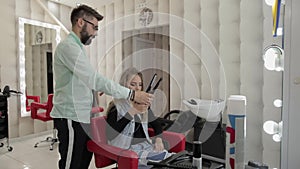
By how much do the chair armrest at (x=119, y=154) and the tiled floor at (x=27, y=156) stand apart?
46.1 inches

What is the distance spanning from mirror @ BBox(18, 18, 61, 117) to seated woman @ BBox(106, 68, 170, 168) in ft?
8.17

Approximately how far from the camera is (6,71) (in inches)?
125

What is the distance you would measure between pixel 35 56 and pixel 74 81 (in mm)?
2586

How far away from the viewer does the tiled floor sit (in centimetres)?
239

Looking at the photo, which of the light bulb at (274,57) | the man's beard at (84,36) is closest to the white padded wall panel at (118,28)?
the man's beard at (84,36)

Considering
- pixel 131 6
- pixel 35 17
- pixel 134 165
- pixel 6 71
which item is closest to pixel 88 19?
pixel 134 165

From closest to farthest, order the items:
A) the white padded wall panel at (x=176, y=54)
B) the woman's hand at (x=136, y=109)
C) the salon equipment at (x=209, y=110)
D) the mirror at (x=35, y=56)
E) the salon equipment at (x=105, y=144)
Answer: the salon equipment at (x=105, y=144) → the woman's hand at (x=136, y=109) → the salon equipment at (x=209, y=110) → the white padded wall panel at (x=176, y=54) → the mirror at (x=35, y=56)

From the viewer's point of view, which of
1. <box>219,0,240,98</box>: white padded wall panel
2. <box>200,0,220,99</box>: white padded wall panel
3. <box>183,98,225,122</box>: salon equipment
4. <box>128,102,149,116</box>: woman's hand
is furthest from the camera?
<box>200,0,220,99</box>: white padded wall panel

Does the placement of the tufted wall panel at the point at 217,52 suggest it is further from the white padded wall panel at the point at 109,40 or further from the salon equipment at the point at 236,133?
the salon equipment at the point at 236,133

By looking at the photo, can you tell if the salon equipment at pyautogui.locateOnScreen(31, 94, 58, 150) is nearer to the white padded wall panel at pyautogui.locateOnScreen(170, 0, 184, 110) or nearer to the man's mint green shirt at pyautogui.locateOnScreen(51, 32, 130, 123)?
the white padded wall panel at pyautogui.locateOnScreen(170, 0, 184, 110)

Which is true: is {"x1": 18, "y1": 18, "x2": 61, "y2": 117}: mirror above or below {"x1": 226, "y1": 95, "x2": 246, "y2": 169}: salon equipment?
above

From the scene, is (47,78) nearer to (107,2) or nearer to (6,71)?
(6,71)

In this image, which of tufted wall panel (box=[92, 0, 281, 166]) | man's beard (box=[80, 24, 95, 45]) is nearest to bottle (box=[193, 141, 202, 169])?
man's beard (box=[80, 24, 95, 45])

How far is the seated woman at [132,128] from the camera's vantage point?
4.48 feet
